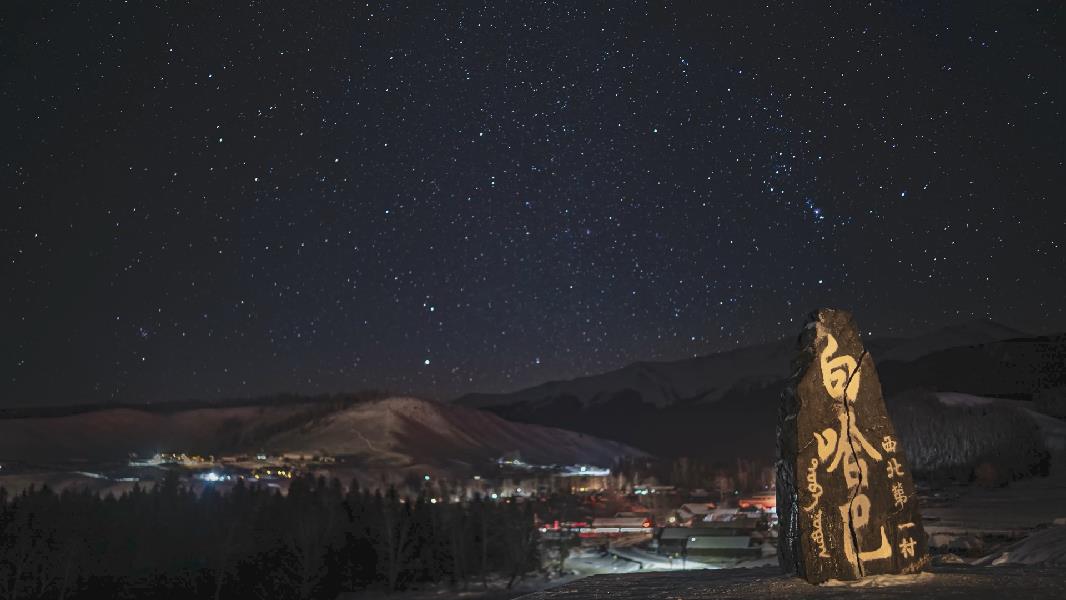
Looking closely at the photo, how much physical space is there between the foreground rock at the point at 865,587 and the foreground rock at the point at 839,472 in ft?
1.13

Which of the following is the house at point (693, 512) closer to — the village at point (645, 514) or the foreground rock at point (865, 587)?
the village at point (645, 514)

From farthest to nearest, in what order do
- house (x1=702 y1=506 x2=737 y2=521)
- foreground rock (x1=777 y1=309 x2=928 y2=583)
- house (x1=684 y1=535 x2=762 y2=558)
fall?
house (x1=702 y1=506 x2=737 y2=521)
house (x1=684 y1=535 x2=762 y2=558)
foreground rock (x1=777 y1=309 x2=928 y2=583)

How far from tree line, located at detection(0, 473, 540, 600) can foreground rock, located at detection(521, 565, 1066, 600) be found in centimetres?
5247

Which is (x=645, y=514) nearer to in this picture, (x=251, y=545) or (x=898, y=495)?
(x=251, y=545)

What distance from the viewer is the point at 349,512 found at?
71750mm

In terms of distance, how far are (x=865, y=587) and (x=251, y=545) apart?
2337 inches

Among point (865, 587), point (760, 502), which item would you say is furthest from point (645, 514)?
point (865, 587)

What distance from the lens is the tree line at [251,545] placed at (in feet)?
198

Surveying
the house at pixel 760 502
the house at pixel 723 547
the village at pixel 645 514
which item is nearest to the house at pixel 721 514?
the village at pixel 645 514

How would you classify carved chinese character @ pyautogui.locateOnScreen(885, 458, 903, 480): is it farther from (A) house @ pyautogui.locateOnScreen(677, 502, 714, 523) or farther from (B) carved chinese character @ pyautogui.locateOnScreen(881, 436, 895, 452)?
(A) house @ pyautogui.locateOnScreen(677, 502, 714, 523)

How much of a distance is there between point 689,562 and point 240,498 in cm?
3596

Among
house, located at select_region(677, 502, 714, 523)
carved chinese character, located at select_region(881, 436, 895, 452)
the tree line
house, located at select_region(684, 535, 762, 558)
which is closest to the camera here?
carved chinese character, located at select_region(881, 436, 895, 452)

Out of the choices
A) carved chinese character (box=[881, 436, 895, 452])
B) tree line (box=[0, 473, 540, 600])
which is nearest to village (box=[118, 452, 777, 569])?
tree line (box=[0, 473, 540, 600])

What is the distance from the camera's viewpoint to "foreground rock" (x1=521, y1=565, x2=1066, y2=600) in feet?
40.5
